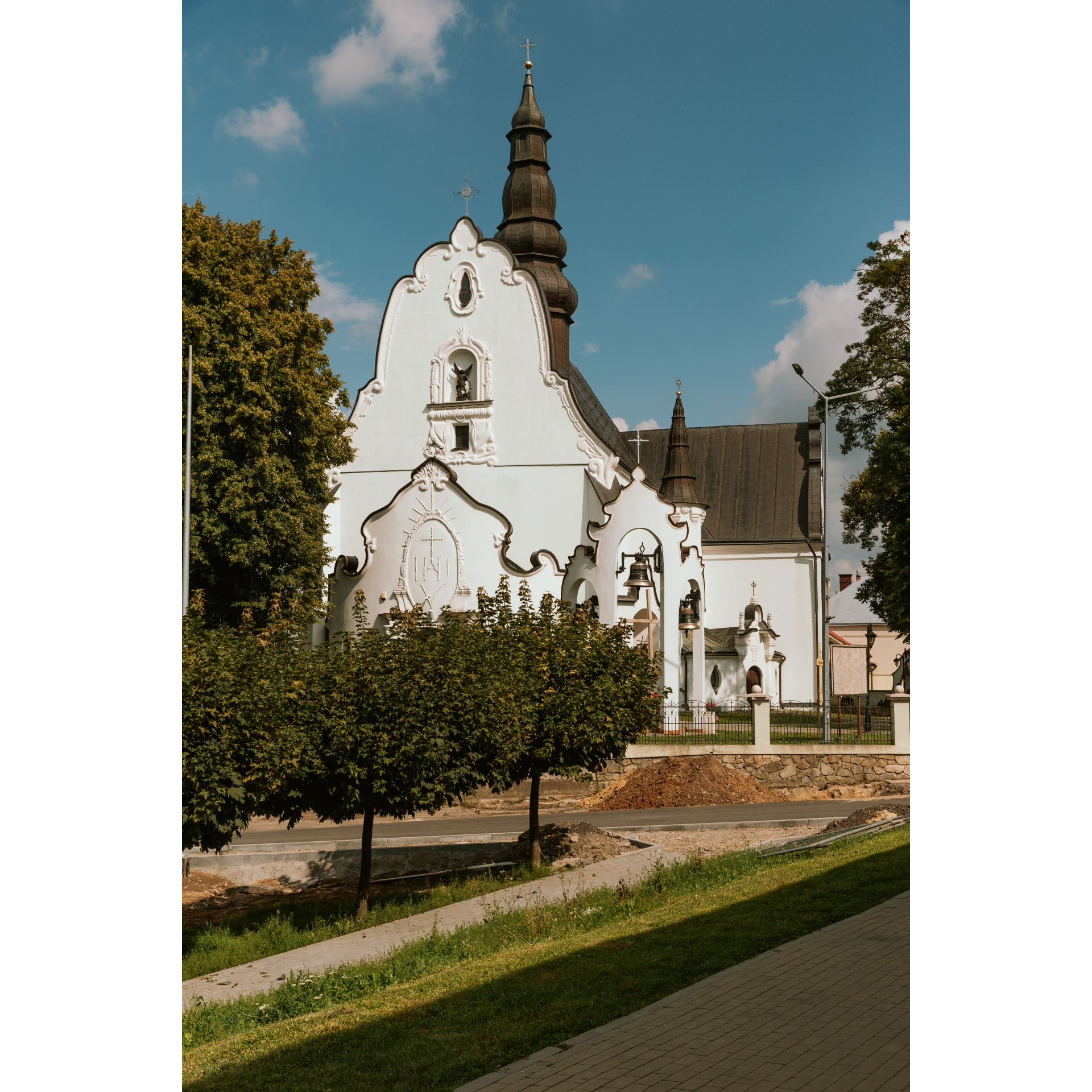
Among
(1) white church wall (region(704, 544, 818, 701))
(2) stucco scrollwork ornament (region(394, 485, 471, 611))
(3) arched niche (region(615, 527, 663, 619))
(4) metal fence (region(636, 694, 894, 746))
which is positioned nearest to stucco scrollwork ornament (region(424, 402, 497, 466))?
(2) stucco scrollwork ornament (region(394, 485, 471, 611))

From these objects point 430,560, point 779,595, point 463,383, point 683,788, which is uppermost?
point 463,383

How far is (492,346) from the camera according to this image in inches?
1510

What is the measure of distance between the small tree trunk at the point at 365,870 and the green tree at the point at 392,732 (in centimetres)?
2

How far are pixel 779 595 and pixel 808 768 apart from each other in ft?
71.0

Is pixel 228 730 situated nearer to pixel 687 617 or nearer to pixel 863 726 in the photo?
pixel 863 726

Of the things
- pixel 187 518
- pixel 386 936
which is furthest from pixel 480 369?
pixel 187 518

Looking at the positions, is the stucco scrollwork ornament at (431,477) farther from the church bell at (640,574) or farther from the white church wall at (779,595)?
the white church wall at (779,595)

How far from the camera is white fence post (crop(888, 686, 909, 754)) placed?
24469 millimetres

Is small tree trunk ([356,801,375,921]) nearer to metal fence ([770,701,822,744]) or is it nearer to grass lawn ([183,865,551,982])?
grass lawn ([183,865,551,982])

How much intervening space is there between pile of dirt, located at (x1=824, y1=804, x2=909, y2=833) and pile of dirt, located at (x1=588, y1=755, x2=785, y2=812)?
5.10m

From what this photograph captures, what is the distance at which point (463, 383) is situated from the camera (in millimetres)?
38562
